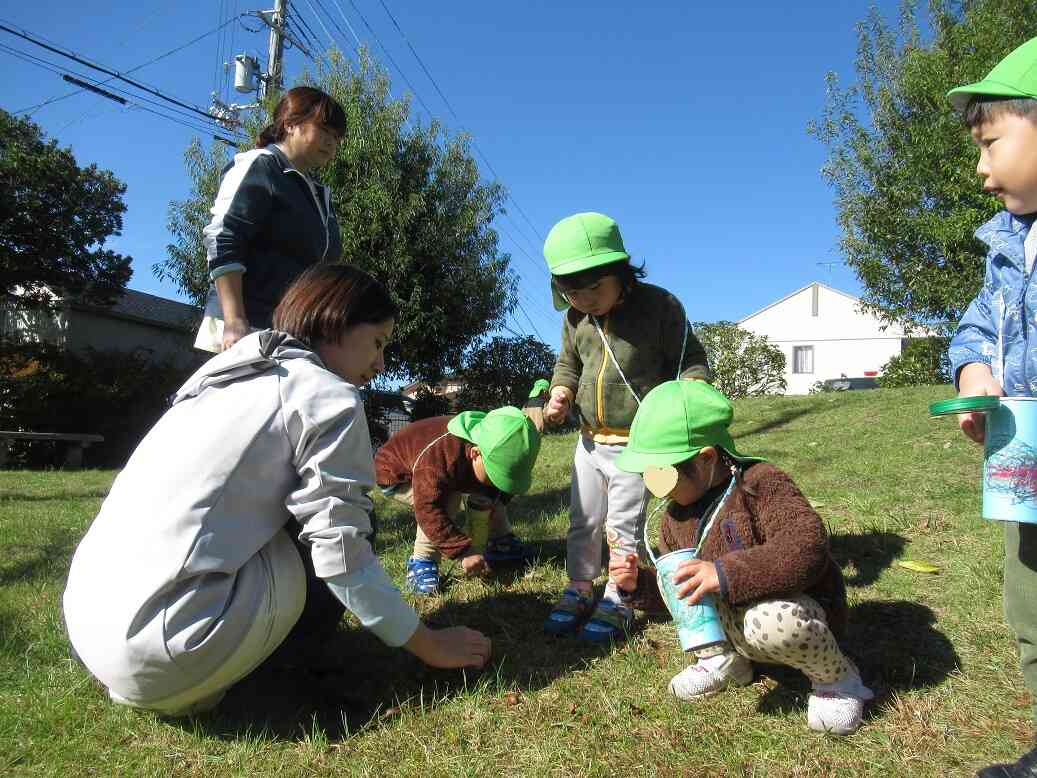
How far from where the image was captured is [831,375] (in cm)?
3900

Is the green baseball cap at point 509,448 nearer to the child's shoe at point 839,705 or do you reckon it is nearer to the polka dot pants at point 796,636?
the polka dot pants at point 796,636

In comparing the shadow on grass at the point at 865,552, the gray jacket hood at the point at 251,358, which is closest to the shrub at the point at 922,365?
the shadow on grass at the point at 865,552

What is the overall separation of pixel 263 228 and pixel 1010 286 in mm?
2494

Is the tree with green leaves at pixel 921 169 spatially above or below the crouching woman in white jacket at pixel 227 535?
above

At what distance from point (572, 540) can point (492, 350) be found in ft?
48.0

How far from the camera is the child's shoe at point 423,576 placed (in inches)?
132

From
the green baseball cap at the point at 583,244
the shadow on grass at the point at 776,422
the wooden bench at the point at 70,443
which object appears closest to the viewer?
the green baseball cap at the point at 583,244

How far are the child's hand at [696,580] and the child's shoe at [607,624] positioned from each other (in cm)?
83

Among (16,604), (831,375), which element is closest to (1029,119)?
(16,604)

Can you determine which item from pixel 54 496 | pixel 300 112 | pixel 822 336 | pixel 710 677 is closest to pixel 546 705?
pixel 710 677

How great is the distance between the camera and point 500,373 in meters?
17.8

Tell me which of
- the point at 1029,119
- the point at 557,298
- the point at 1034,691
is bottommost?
the point at 1034,691

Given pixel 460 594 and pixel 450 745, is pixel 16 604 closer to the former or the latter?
pixel 460 594

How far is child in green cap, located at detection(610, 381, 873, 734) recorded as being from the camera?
1.97 m
